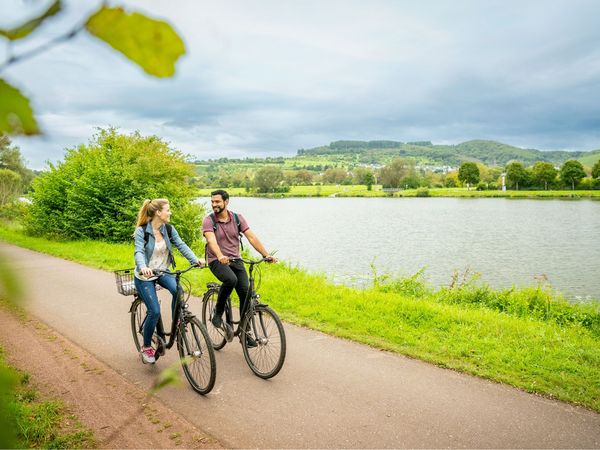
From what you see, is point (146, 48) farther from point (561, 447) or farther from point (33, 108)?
point (561, 447)

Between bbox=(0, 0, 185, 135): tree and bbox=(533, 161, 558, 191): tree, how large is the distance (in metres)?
109

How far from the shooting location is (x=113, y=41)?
48cm

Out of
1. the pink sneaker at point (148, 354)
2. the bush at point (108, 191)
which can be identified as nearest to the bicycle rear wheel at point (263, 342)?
the pink sneaker at point (148, 354)

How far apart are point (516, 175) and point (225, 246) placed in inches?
4193

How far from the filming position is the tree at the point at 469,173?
115500 mm

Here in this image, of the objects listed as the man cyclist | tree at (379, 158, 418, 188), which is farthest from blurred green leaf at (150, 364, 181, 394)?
tree at (379, 158, 418, 188)

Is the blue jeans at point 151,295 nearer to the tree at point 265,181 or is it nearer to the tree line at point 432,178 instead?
the tree line at point 432,178

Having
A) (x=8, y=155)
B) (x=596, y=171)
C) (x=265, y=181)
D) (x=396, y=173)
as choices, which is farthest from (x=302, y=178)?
(x=8, y=155)

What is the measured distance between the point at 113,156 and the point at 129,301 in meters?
14.4

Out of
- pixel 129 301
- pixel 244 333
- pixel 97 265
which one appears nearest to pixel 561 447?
pixel 244 333

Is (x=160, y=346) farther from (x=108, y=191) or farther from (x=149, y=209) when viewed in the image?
(x=108, y=191)

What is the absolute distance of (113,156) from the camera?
22.4 m

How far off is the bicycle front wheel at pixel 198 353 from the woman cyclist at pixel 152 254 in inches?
18.3

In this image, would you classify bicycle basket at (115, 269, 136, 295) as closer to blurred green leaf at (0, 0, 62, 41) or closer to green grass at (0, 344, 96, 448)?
green grass at (0, 344, 96, 448)
